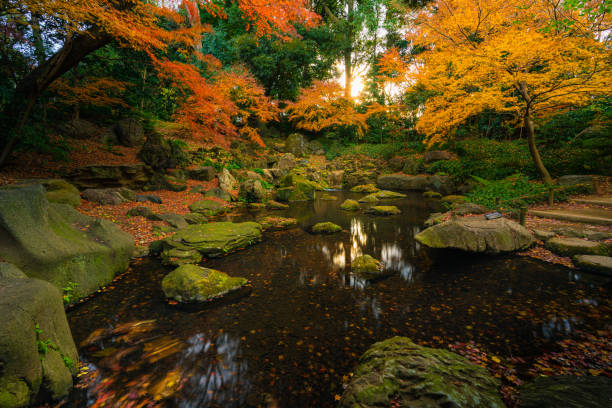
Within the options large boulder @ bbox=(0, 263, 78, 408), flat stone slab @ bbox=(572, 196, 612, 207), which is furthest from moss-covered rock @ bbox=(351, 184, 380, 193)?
large boulder @ bbox=(0, 263, 78, 408)

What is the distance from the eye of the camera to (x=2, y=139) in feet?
21.4

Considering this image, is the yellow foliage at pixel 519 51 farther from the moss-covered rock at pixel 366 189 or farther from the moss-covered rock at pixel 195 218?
the moss-covered rock at pixel 195 218

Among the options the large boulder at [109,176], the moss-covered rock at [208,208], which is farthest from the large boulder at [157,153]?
the moss-covered rock at [208,208]

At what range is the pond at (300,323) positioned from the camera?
2188 mm

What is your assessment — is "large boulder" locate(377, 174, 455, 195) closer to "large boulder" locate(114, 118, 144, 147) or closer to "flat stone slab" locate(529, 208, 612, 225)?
"flat stone slab" locate(529, 208, 612, 225)

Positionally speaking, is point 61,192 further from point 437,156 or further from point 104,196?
point 437,156

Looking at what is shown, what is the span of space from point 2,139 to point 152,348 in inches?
325

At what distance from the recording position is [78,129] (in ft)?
31.6

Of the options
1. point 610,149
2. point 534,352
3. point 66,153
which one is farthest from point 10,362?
point 610,149

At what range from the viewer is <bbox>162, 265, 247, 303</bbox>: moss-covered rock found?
11.6 ft

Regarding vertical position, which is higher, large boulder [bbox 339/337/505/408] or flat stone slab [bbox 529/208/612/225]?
flat stone slab [bbox 529/208/612/225]

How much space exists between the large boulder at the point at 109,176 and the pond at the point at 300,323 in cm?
479

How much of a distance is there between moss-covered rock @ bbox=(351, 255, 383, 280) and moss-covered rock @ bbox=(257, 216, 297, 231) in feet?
10.5

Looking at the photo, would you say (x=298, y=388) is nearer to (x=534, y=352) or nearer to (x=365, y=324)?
(x=365, y=324)
